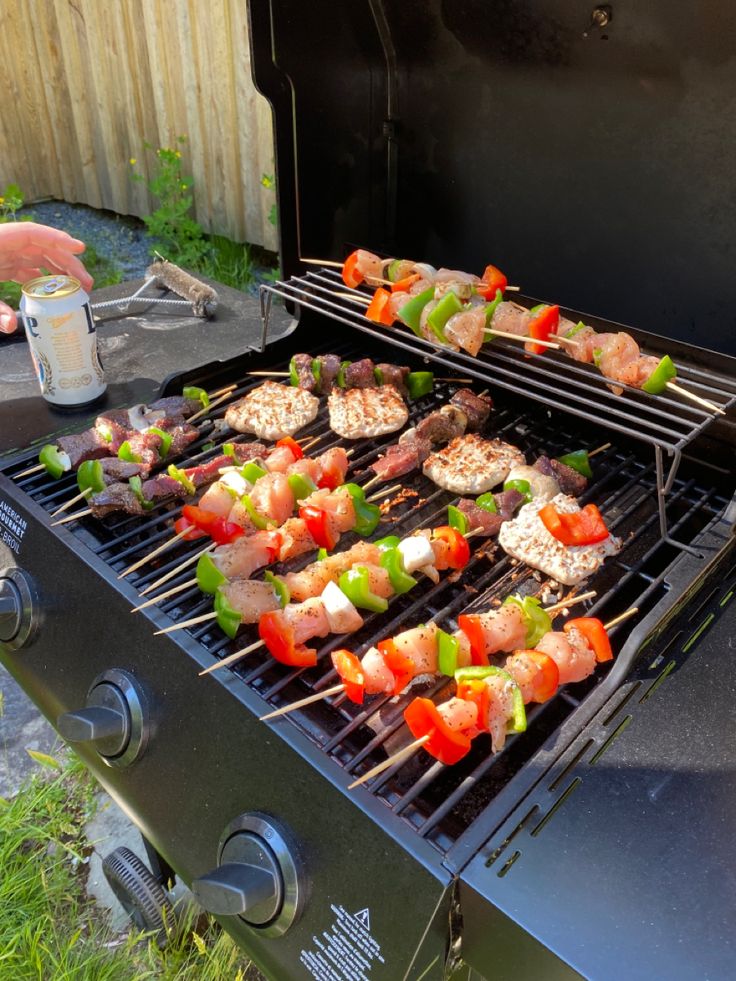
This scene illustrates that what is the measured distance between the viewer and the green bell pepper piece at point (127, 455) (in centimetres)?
250

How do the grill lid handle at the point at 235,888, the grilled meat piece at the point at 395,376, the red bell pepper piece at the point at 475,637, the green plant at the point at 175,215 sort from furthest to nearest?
the green plant at the point at 175,215 < the grilled meat piece at the point at 395,376 < the red bell pepper piece at the point at 475,637 < the grill lid handle at the point at 235,888

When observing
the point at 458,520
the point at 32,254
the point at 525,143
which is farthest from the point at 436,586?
the point at 32,254

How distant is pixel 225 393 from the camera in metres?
2.94

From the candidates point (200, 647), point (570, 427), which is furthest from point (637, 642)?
point (570, 427)

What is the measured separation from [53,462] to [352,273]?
4.02ft

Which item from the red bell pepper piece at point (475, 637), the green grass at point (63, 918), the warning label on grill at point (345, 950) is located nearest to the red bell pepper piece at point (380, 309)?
the red bell pepper piece at point (475, 637)

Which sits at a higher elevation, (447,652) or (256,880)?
(447,652)

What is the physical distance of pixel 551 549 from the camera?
213 centimetres

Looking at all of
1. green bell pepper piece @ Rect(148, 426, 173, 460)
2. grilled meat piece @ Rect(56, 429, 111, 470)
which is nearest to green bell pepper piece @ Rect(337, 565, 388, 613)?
green bell pepper piece @ Rect(148, 426, 173, 460)

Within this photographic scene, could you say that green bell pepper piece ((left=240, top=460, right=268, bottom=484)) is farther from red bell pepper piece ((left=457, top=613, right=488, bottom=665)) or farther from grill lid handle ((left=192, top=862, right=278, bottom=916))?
grill lid handle ((left=192, top=862, right=278, bottom=916))

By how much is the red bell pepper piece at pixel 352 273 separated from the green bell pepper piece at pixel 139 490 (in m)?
1.07

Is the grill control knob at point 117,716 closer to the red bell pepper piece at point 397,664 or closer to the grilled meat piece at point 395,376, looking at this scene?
the red bell pepper piece at point 397,664

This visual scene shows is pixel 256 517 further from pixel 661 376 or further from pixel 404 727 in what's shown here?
pixel 661 376

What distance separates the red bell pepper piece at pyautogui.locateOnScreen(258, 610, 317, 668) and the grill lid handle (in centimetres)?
45
